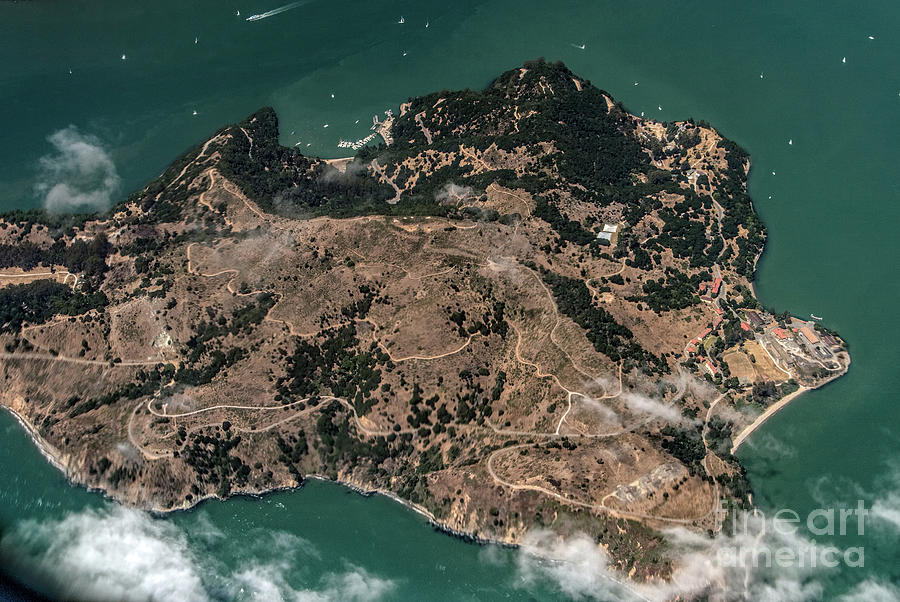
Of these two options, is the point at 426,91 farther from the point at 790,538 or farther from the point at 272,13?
the point at 790,538

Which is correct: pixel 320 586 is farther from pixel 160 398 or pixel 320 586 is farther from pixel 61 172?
pixel 61 172

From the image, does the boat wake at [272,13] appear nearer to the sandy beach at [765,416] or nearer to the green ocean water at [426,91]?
the green ocean water at [426,91]

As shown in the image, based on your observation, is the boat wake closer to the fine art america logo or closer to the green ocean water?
the green ocean water

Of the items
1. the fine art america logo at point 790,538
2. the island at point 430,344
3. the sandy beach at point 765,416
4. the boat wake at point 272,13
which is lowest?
the fine art america logo at point 790,538

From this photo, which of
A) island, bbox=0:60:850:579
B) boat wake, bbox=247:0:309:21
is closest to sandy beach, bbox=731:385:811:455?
island, bbox=0:60:850:579

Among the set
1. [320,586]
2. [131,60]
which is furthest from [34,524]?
[131,60]

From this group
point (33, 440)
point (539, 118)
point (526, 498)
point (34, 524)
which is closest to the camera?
point (526, 498)

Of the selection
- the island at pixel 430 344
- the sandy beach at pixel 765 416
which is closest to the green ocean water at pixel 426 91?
the sandy beach at pixel 765 416
